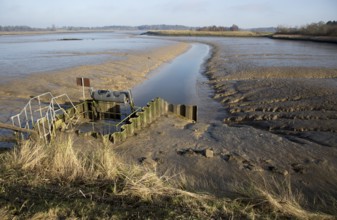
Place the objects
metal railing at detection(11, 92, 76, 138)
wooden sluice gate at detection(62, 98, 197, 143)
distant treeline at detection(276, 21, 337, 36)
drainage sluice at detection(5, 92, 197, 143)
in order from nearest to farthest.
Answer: metal railing at detection(11, 92, 76, 138), drainage sluice at detection(5, 92, 197, 143), wooden sluice gate at detection(62, 98, 197, 143), distant treeline at detection(276, 21, 337, 36)

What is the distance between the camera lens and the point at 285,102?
16406 millimetres

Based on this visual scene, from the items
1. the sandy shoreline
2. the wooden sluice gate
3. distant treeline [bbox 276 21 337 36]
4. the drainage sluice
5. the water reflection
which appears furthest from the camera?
distant treeline [bbox 276 21 337 36]

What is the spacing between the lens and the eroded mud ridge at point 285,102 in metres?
12.8

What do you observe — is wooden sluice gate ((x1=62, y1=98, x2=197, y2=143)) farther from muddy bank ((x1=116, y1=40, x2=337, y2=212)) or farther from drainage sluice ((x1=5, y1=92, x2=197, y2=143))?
muddy bank ((x1=116, y1=40, x2=337, y2=212))

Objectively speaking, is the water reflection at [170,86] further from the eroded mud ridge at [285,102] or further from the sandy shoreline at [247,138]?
the eroded mud ridge at [285,102]

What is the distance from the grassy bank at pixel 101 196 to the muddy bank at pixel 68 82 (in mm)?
8933

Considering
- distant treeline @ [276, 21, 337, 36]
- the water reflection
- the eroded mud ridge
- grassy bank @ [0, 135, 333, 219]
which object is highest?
distant treeline @ [276, 21, 337, 36]

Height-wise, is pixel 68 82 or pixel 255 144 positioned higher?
pixel 68 82

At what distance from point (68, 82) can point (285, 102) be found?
15.2 m

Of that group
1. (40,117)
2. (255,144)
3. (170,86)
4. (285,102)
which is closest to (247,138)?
(255,144)

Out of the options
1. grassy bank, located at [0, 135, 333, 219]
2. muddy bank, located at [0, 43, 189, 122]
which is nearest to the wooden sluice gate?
muddy bank, located at [0, 43, 189, 122]

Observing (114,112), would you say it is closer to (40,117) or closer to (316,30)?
(40,117)

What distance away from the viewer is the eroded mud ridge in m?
12.8

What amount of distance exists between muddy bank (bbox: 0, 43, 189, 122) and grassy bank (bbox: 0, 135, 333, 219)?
29.3 ft
